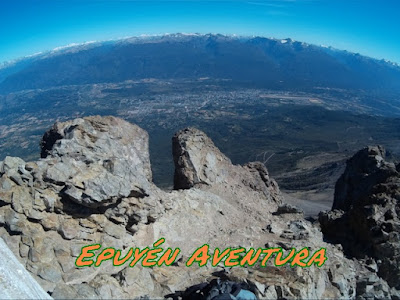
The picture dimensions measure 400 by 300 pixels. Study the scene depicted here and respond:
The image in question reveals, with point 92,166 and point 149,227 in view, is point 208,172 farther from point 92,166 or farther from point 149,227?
point 92,166

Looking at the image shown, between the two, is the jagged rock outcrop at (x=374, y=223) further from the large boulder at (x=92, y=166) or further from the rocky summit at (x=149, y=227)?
the large boulder at (x=92, y=166)

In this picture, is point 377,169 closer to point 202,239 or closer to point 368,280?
point 368,280

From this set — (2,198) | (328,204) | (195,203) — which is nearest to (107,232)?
(2,198)

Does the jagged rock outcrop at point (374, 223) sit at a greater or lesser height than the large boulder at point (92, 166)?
lesser

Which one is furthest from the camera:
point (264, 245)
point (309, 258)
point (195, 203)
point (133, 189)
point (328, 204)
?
point (328, 204)

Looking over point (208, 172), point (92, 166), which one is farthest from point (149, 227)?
point (208, 172)

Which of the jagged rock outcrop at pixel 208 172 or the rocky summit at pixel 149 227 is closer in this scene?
the rocky summit at pixel 149 227

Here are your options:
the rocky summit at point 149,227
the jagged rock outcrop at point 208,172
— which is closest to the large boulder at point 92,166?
the rocky summit at point 149,227
